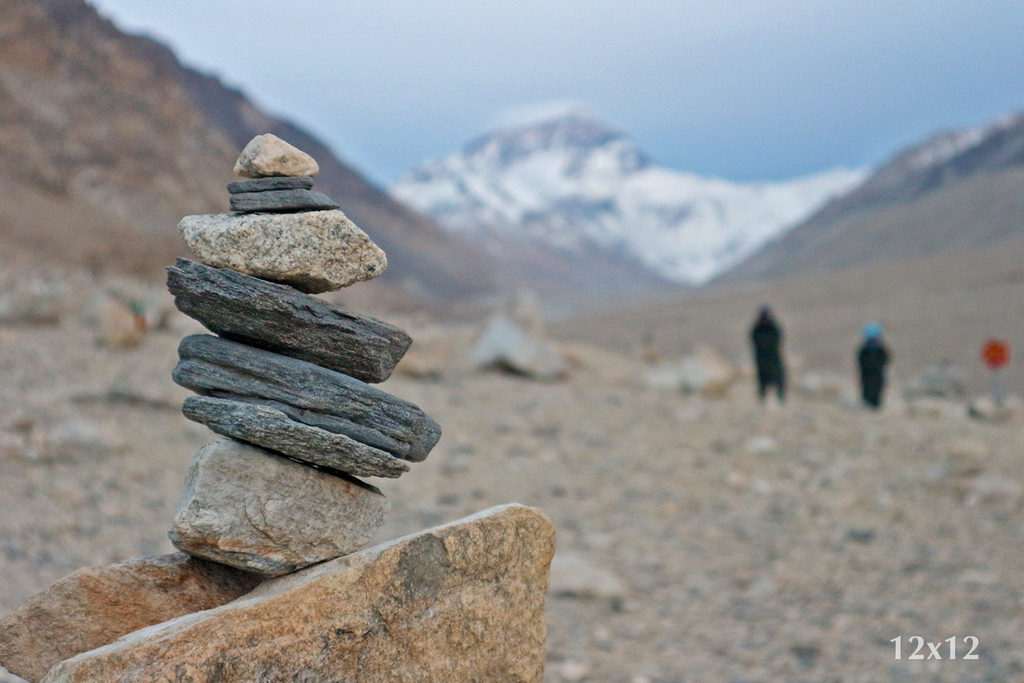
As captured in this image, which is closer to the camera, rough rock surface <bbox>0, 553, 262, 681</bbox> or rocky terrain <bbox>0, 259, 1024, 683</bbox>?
rough rock surface <bbox>0, 553, 262, 681</bbox>

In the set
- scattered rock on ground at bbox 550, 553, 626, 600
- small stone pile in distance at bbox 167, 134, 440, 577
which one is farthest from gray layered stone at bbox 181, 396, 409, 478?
scattered rock on ground at bbox 550, 553, 626, 600

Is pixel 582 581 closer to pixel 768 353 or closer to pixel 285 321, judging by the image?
pixel 285 321

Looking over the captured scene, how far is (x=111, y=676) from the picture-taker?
286 centimetres

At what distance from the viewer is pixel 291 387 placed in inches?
137

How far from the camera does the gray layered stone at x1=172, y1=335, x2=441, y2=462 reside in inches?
137

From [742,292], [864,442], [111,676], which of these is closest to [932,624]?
[864,442]

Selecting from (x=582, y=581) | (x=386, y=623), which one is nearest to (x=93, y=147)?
(x=582, y=581)

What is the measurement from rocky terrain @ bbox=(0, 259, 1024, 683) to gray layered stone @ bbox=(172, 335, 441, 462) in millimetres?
2351

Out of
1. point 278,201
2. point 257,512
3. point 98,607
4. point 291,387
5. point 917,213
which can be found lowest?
point 98,607

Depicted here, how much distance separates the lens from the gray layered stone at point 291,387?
348cm

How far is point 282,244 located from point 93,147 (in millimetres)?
37001

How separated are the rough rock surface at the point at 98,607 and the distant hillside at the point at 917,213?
7068 centimetres

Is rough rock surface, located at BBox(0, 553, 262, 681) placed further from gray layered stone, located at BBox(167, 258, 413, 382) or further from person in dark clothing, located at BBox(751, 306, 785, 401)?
person in dark clothing, located at BBox(751, 306, 785, 401)

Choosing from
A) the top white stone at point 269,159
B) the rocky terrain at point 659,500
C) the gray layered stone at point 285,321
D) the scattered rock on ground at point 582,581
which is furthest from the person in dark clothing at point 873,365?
the top white stone at point 269,159
